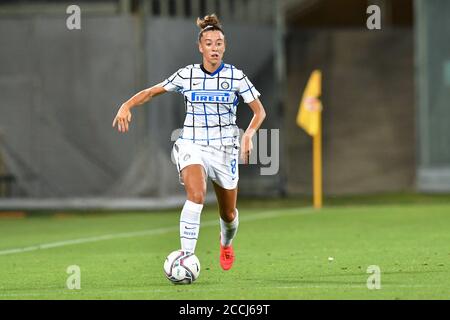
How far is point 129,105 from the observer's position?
11688 millimetres

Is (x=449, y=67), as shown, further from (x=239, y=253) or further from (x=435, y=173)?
(x=239, y=253)

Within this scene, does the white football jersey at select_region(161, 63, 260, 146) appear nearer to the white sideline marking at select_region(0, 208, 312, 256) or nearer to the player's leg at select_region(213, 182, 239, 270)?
the player's leg at select_region(213, 182, 239, 270)

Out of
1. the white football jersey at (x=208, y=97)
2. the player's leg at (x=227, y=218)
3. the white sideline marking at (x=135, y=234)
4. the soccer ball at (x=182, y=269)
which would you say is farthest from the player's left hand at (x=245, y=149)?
the white sideline marking at (x=135, y=234)

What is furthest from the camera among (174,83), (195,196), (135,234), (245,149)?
(135,234)

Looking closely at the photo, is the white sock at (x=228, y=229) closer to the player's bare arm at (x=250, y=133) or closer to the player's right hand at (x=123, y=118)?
the player's bare arm at (x=250, y=133)

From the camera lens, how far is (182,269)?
36.8ft

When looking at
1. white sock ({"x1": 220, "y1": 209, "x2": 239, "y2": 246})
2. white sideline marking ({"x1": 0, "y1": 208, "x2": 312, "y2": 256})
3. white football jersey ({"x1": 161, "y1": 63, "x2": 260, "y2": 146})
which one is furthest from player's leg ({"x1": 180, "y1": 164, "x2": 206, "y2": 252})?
white sideline marking ({"x1": 0, "y1": 208, "x2": 312, "y2": 256})

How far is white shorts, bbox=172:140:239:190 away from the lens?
11.7 meters

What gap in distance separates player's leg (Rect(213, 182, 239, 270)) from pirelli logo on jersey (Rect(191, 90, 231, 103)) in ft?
2.67

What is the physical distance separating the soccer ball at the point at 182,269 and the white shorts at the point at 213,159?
79 centimetres

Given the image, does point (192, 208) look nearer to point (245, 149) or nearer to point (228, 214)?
point (245, 149)

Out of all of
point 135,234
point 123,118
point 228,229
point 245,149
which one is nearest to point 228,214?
point 228,229

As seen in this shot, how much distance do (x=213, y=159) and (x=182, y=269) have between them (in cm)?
112

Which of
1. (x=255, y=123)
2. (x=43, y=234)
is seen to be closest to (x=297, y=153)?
(x=43, y=234)
